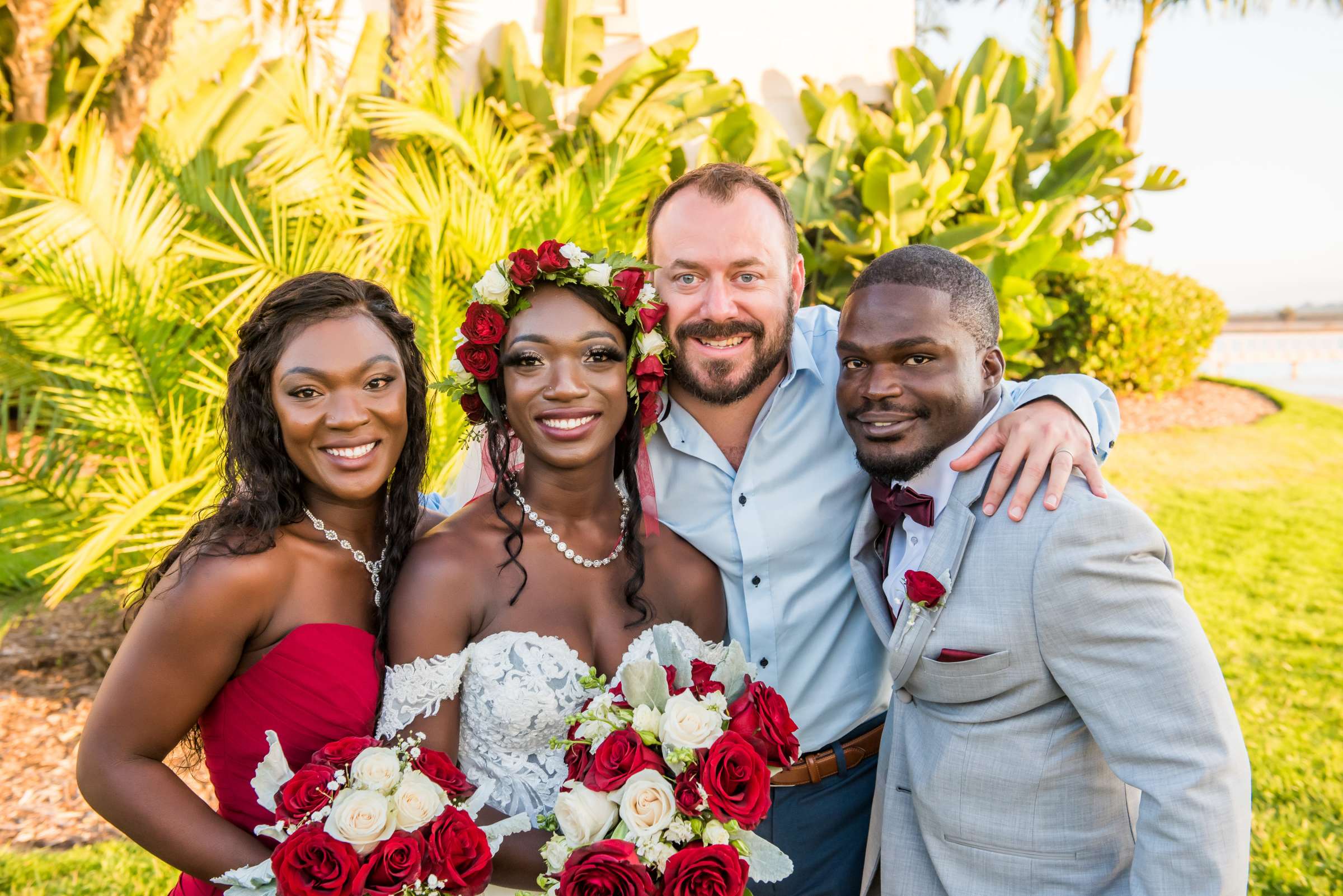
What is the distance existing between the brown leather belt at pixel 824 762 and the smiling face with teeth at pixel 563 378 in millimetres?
1224

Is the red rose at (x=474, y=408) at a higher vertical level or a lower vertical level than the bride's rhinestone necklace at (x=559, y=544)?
higher

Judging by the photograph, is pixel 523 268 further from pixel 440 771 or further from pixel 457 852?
pixel 457 852

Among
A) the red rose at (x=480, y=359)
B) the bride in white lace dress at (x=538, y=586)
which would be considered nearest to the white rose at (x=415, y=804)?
the bride in white lace dress at (x=538, y=586)

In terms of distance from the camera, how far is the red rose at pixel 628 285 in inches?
116

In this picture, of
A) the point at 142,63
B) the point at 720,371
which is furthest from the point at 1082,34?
the point at 720,371

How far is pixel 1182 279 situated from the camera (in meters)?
16.7

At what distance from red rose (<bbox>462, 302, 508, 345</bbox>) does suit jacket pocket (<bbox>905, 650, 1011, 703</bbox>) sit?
150 centimetres

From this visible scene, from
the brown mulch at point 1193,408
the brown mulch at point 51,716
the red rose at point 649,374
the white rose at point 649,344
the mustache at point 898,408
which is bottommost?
the brown mulch at point 51,716

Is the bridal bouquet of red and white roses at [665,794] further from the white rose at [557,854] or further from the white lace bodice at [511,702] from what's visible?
the white lace bodice at [511,702]

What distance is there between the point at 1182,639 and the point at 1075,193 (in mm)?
11301

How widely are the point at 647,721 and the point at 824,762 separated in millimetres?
1208

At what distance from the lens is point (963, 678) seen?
2.54m

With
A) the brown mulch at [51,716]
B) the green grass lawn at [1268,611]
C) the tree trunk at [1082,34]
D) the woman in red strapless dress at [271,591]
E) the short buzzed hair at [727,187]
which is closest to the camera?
the woman in red strapless dress at [271,591]

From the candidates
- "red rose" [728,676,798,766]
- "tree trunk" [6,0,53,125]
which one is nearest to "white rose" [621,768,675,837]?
"red rose" [728,676,798,766]
